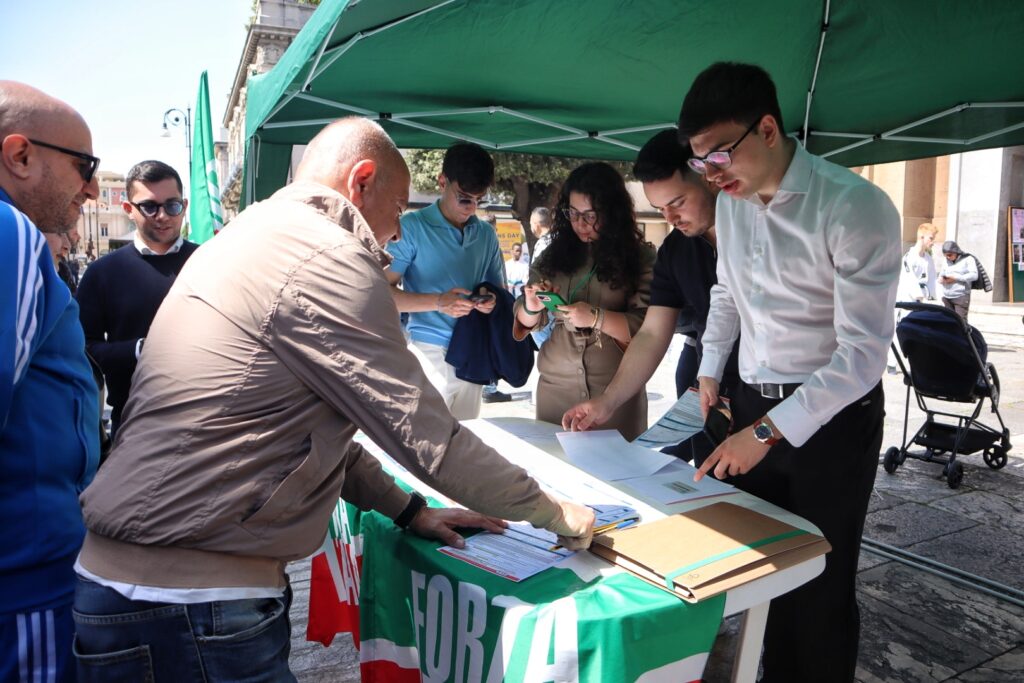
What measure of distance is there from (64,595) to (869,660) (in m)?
2.62

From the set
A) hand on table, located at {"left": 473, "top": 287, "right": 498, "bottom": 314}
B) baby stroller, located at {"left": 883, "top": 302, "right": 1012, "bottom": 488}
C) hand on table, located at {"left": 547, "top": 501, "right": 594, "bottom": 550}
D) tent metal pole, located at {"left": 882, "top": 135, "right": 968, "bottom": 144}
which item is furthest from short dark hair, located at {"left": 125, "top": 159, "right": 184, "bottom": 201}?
baby stroller, located at {"left": 883, "top": 302, "right": 1012, "bottom": 488}

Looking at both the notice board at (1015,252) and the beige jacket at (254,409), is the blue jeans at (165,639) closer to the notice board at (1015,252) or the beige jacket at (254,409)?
the beige jacket at (254,409)

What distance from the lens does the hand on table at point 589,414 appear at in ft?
7.93

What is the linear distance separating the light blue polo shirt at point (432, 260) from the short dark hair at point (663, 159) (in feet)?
4.18

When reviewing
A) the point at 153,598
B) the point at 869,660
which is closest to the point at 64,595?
the point at 153,598

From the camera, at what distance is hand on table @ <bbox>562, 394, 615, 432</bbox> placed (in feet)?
7.93

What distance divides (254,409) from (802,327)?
138 centimetres

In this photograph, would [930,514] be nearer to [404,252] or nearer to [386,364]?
[404,252]

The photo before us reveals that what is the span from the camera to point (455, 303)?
313cm

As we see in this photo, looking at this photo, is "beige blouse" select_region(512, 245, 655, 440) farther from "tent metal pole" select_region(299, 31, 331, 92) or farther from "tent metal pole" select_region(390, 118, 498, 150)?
"tent metal pole" select_region(390, 118, 498, 150)

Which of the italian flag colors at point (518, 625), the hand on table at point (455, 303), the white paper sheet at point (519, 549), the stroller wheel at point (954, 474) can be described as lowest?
the stroller wheel at point (954, 474)

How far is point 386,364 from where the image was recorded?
1.16 metres

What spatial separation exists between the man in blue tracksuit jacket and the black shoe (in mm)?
6065

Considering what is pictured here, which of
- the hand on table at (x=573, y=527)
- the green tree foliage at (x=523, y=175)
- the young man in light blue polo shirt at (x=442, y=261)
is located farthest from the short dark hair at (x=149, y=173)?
the green tree foliage at (x=523, y=175)
